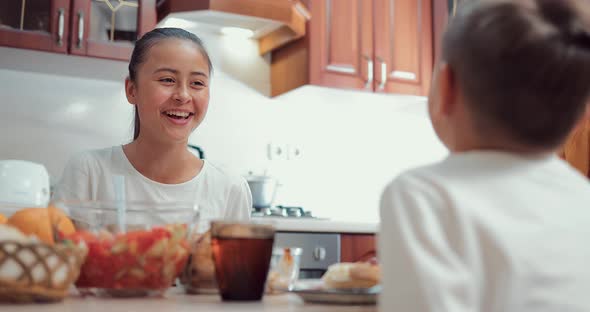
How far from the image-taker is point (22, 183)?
2424 millimetres

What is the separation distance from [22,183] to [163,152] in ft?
3.03

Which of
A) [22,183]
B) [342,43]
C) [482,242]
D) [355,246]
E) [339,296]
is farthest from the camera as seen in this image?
[342,43]

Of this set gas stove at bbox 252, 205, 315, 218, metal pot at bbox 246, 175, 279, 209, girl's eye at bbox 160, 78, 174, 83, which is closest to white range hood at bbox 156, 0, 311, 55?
metal pot at bbox 246, 175, 279, 209

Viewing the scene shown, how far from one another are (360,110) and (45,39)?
1.63 meters

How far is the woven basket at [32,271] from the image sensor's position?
2.30 ft

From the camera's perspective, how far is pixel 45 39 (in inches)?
104

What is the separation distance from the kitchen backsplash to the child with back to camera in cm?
236

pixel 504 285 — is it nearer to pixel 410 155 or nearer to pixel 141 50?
pixel 141 50

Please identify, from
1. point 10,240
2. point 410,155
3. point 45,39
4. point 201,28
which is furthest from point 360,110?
point 10,240

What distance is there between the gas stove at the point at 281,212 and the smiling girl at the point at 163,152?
3.51ft

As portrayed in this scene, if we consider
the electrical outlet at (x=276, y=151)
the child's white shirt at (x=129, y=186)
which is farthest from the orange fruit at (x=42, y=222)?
the electrical outlet at (x=276, y=151)

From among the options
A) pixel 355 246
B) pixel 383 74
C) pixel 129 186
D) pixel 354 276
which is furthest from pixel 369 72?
pixel 354 276

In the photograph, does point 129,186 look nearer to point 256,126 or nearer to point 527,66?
point 527,66

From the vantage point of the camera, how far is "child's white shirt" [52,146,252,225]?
66.5 inches
